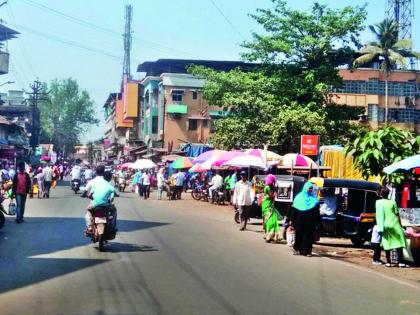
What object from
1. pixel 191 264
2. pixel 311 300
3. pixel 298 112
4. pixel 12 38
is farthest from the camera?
pixel 12 38

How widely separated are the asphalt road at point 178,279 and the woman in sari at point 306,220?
13.9 inches

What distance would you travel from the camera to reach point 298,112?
1246 inches

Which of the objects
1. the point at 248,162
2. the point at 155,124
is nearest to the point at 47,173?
the point at 248,162

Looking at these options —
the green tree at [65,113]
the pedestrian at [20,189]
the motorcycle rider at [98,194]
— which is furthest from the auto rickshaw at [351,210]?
the green tree at [65,113]

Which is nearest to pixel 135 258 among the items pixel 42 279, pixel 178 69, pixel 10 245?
pixel 42 279

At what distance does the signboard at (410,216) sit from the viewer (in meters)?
13.3

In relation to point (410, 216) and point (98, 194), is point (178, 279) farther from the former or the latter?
point (410, 216)

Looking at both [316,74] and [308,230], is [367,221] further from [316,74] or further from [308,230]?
[316,74]

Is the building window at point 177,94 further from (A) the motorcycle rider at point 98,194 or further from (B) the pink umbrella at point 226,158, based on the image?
(A) the motorcycle rider at point 98,194

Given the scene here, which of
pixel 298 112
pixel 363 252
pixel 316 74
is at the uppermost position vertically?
pixel 316 74

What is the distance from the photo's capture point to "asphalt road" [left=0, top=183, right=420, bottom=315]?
7395 millimetres

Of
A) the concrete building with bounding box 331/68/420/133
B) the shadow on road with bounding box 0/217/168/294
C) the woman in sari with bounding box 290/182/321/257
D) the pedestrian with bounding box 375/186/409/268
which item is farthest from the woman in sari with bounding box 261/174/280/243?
the concrete building with bounding box 331/68/420/133

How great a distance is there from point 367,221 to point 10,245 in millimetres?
8973

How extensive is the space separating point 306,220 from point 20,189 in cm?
958
